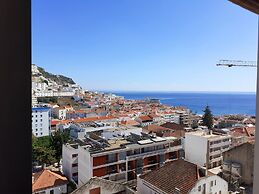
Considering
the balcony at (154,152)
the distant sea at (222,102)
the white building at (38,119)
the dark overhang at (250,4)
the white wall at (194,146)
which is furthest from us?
the balcony at (154,152)

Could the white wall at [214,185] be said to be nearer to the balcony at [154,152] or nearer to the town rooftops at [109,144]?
the town rooftops at [109,144]

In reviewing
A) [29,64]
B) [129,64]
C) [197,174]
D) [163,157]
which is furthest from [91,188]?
[163,157]

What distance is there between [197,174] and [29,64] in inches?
154

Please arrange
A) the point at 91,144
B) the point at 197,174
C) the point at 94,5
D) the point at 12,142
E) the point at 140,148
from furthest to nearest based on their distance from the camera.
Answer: the point at 140,148
the point at 91,144
the point at 197,174
the point at 94,5
the point at 12,142

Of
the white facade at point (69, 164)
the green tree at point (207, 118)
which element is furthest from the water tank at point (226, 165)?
the green tree at point (207, 118)

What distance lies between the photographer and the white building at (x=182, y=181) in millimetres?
3406

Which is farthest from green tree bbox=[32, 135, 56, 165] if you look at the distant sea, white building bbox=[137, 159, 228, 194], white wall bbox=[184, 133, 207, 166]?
white wall bbox=[184, 133, 207, 166]

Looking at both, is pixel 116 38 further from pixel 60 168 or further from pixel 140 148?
pixel 140 148

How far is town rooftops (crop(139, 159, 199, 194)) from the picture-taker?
3527 mm

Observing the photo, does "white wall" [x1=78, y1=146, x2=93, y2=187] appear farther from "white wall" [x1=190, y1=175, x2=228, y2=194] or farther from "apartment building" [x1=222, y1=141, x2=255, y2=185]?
"apartment building" [x1=222, y1=141, x2=255, y2=185]

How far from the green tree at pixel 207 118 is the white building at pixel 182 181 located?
4.99 meters

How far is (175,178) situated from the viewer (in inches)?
150

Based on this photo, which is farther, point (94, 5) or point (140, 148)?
point (140, 148)

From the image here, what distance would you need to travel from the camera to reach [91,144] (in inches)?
208
